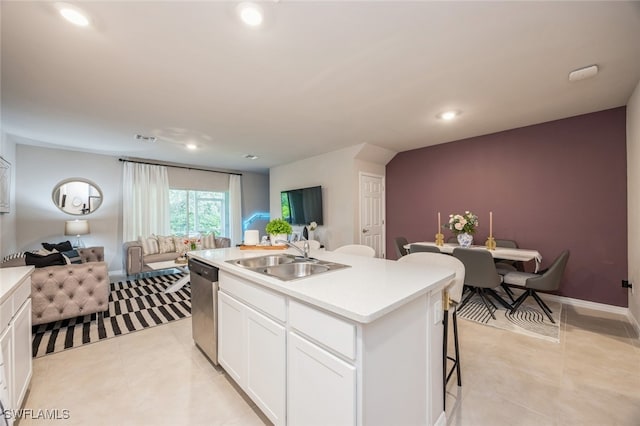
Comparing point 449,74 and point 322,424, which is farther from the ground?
point 449,74

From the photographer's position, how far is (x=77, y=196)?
16.1ft

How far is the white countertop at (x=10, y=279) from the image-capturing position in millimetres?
1270

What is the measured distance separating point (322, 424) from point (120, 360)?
2014mm

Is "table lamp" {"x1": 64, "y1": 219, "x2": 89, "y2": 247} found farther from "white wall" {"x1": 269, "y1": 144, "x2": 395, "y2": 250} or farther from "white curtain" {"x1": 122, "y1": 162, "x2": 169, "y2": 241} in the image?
"white wall" {"x1": 269, "y1": 144, "x2": 395, "y2": 250}

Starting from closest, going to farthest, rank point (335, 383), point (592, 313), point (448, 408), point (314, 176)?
point (335, 383)
point (448, 408)
point (592, 313)
point (314, 176)

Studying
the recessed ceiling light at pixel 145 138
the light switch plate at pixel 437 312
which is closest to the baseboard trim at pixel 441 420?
the light switch plate at pixel 437 312

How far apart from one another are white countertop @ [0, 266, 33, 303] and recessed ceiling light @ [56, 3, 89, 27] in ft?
5.29

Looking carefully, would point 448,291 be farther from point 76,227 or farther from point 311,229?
point 76,227

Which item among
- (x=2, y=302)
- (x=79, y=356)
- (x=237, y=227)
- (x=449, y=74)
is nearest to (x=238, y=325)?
(x=2, y=302)

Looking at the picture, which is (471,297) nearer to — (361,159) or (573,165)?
(573,165)

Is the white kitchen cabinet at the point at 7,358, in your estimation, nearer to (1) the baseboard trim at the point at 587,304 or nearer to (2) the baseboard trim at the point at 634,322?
(2) the baseboard trim at the point at 634,322

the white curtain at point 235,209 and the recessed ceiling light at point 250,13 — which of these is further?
the white curtain at point 235,209

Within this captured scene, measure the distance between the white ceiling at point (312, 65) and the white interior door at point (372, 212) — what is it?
4.64 feet

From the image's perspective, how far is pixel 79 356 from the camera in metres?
2.19
